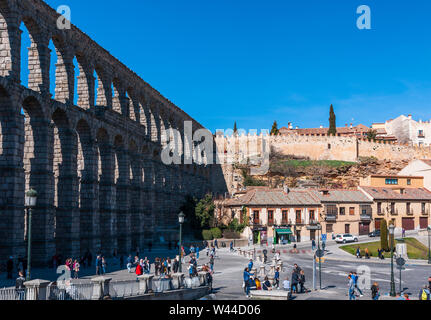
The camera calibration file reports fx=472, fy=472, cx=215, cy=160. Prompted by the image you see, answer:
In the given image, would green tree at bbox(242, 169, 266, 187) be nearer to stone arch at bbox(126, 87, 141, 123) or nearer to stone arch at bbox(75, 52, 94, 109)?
stone arch at bbox(126, 87, 141, 123)

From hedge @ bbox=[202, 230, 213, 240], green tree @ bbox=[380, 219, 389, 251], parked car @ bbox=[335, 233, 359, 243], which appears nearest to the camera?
green tree @ bbox=[380, 219, 389, 251]

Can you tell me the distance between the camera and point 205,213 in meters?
63.7

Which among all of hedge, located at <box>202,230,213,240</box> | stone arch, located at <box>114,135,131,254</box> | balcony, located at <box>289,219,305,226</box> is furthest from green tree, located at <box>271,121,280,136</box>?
stone arch, located at <box>114,135,131,254</box>

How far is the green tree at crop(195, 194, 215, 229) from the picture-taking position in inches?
2501

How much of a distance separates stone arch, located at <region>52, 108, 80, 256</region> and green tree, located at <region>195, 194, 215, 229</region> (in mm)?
27056

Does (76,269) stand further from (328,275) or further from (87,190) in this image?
(328,275)

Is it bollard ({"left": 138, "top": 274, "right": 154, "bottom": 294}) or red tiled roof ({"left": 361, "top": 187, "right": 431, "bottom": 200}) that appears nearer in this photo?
bollard ({"left": 138, "top": 274, "right": 154, "bottom": 294})

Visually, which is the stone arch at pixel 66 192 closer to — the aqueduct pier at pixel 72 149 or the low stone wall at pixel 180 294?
the aqueduct pier at pixel 72 149

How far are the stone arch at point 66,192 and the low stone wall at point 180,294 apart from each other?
15108 mm
